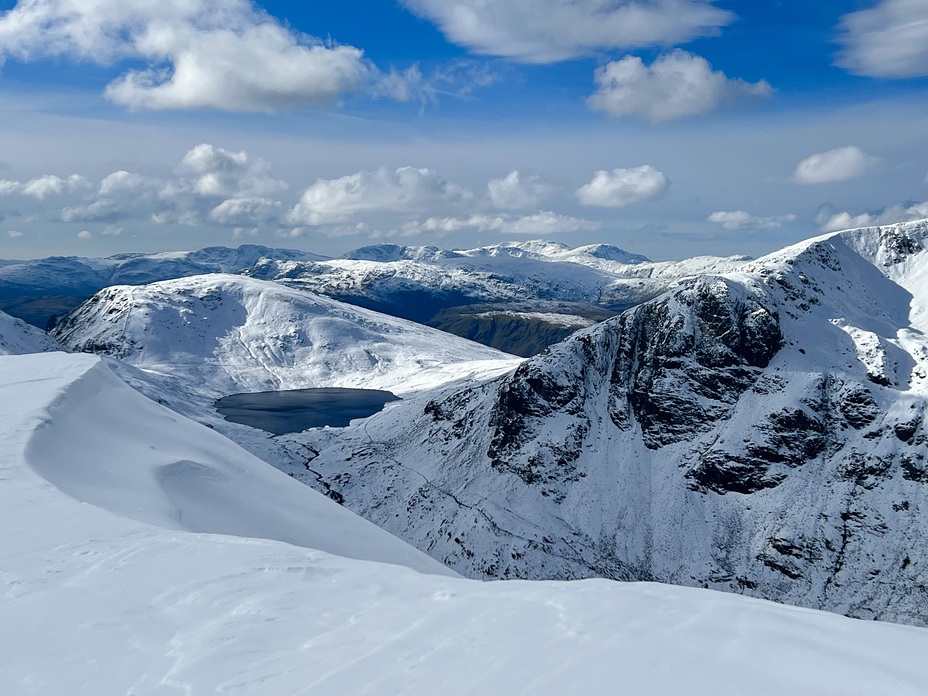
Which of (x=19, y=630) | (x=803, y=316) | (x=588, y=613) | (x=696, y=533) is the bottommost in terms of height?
(x=696, y=533)

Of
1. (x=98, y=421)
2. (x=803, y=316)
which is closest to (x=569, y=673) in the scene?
(x=98, y=421)

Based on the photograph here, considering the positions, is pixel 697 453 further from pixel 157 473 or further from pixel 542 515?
pixel 157 473

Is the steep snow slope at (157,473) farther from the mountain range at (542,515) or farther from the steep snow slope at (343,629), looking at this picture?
the steep snow slope at (343,629)

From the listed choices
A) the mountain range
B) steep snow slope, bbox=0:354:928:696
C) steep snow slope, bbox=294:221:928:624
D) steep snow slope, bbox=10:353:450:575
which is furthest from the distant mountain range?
steep snow slope, bbox=0:354:928:696

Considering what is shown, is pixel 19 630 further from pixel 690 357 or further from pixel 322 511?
pixel 690 357

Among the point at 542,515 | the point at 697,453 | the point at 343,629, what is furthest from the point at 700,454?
the point at 343,629

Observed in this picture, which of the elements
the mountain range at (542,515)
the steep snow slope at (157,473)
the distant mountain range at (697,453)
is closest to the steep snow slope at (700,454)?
the distant mountain range at (697,453)

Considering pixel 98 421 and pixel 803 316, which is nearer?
pixel 98 421
